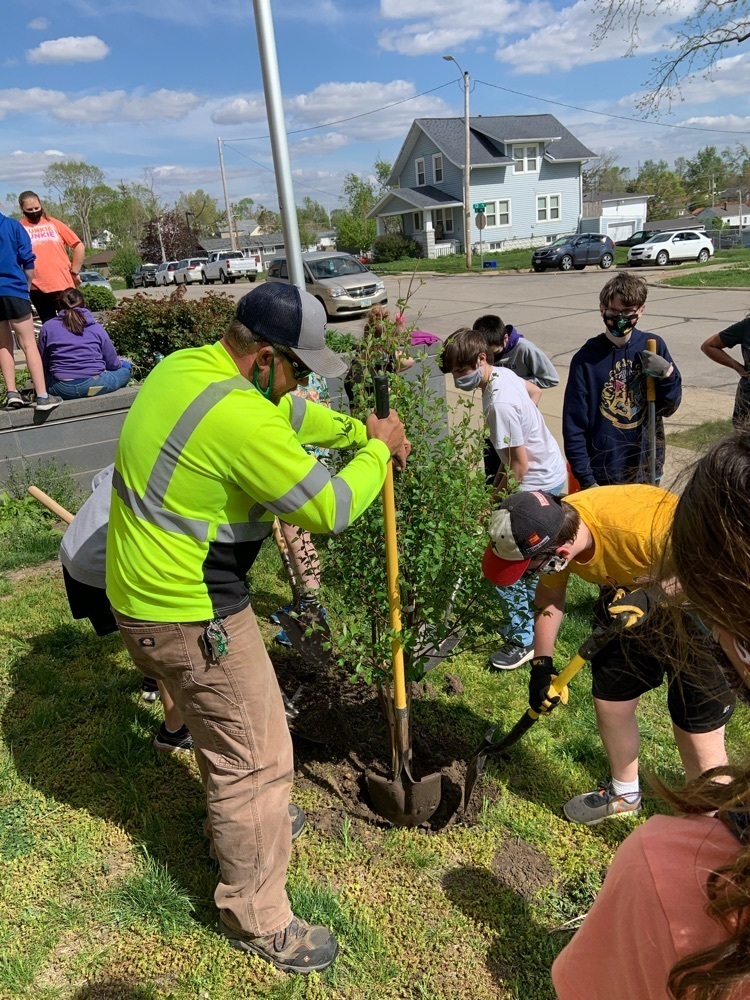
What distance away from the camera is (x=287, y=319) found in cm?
196

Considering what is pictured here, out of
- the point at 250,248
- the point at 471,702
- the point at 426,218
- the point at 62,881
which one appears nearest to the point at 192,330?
the point at 471,702

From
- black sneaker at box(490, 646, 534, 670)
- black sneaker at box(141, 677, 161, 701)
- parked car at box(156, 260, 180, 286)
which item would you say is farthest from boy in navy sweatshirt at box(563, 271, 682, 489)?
parked car at box(156, 260, 180, 286)

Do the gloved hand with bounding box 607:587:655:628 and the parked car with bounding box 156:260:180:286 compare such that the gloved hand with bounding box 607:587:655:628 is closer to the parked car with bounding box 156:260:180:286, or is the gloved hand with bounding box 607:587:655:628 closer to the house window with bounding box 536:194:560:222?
the parked car with bounding box 156:260:180:286

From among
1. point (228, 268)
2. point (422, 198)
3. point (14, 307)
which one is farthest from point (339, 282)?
point (422, 198)

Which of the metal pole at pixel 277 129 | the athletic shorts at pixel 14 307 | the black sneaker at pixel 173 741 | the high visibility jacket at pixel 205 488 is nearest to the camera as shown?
the high visibility jacket at pixel 205 488

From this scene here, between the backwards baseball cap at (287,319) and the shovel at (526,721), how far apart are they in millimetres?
1328

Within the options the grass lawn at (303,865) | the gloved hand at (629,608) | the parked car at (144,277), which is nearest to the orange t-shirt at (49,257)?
the grass lawn at (303,865)

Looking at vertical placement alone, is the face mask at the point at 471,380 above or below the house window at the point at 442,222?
below

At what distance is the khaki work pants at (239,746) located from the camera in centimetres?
207

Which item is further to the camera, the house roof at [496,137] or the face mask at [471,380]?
the house roof at [496,137]

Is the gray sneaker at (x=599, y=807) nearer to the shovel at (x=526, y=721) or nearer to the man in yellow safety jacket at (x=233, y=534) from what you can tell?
the shovel at (x=526, y=721)

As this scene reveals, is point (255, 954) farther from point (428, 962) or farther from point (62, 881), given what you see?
point (62, 881)

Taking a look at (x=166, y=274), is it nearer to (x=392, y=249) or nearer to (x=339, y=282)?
(x=392, y=249)

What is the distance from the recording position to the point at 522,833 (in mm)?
2779
